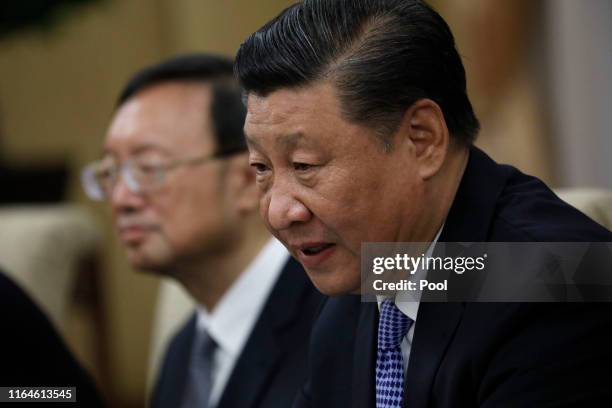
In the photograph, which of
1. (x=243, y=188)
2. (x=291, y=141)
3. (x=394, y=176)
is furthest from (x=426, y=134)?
(x=243, y=188)

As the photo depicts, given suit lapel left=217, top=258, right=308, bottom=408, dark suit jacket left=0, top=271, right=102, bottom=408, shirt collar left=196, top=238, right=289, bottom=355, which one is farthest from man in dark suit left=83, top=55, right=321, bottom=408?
dark suit jacket left=0, top=271, right=102, bottom=408

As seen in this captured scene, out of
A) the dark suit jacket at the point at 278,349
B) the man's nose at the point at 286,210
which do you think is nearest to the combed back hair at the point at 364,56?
the man's nose at the point at 286,210

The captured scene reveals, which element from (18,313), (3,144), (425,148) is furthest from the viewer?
(3,144)

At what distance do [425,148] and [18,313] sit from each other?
3.86 ft

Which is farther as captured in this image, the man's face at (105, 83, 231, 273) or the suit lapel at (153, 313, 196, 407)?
the suit lapel at (153, 313, 196, 407)

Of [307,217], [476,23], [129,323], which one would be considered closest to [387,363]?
[307,217]

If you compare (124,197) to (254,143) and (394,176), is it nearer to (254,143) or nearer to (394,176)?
(254,143)

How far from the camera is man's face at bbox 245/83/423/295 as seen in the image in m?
1.20

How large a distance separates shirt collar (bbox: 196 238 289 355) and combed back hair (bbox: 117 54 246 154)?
0.27 meters

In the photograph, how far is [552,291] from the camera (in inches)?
45.1

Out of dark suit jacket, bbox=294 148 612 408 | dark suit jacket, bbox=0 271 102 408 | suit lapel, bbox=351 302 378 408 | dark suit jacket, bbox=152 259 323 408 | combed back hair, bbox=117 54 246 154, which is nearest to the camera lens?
dark suit jacket, bbox=294 148 612 408

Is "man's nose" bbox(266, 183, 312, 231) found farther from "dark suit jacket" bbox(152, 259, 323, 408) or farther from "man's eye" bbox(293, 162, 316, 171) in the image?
"dark suit jacket" bbox(152, 259, 323, 408)

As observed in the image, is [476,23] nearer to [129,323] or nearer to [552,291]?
[129,323]

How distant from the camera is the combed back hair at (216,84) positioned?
2.26 m
